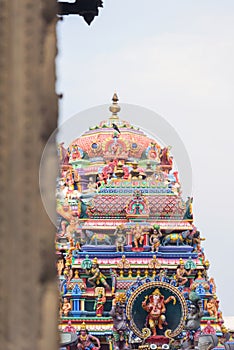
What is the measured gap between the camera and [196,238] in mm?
27750

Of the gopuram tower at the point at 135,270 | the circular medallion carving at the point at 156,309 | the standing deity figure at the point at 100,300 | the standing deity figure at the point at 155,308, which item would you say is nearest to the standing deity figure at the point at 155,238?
the gopuram tower at the point at 135,270

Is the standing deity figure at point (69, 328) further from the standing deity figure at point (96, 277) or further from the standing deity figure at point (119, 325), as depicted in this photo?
the standing deity figure at point (96, 277)

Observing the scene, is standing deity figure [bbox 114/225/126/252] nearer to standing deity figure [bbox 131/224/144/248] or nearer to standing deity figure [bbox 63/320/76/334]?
standing deity figure [bbox 131/224/144/248]

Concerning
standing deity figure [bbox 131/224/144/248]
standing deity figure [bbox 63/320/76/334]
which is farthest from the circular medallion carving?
standing deity figure [bbox 131/224/144/248]

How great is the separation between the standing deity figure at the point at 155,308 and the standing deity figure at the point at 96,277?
118 centimetres

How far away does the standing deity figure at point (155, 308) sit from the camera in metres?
25.7

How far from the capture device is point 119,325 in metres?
25.2

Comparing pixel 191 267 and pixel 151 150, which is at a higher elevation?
pixel 151 150

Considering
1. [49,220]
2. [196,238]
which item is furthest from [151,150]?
[49,220]

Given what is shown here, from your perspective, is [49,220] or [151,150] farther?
[151,150]

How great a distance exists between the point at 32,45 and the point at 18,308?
1.55ft

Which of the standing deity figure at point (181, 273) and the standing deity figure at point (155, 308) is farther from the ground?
the standing deity figure at point (181, 273)

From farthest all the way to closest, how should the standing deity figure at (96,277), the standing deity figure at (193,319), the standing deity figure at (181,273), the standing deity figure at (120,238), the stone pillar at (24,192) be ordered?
the standing deity figure at (120,238)
the standing deity figure at (181,273)
the standing deity figure at (96,277)
the standing deity figure at (193,319)
the stone pillar at (24,192)

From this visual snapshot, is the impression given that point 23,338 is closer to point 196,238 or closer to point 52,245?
point 52,245
